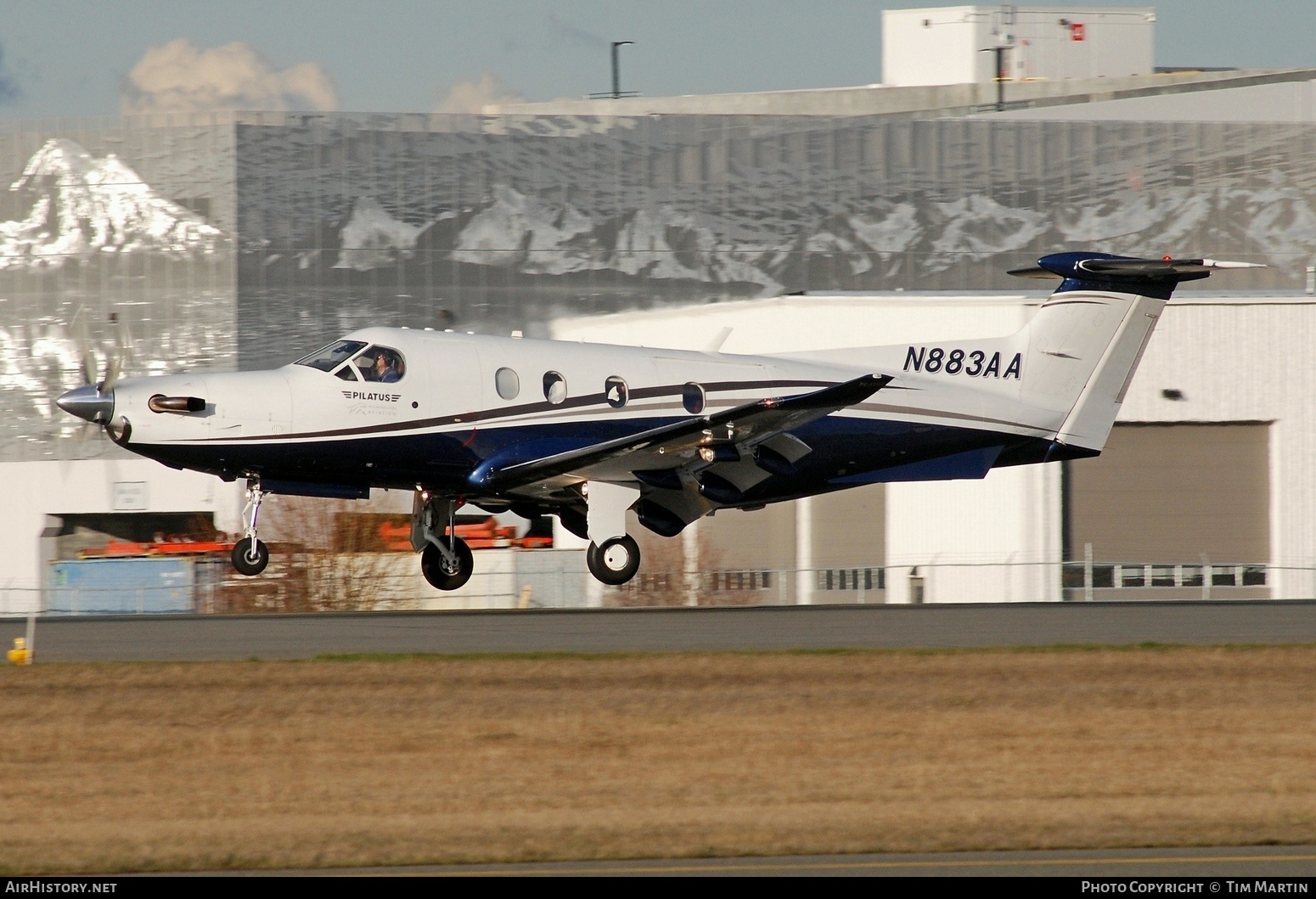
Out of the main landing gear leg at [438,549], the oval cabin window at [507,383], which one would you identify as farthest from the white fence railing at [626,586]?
the oval cabin window at [507,383]

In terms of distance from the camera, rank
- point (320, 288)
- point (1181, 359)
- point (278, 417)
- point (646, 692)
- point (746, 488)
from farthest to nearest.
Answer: point (320, 288) < point (1181, 359) < point (746, 488) < point (278, 417) < point (646, 692)

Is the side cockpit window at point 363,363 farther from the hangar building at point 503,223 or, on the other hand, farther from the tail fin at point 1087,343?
the hangar building at point 503,223

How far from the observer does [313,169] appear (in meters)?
46.9

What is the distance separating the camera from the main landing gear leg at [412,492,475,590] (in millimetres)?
20594

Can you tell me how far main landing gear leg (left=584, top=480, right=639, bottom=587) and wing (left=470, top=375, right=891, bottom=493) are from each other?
370mm

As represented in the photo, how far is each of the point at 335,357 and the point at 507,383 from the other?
6.99ft

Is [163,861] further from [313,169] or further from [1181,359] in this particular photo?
[313,169]

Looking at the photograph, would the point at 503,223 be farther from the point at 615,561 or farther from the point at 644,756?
the point at 644,756

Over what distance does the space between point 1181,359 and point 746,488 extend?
62.5 ft

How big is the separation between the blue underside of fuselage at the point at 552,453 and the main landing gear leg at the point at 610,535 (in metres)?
0.77

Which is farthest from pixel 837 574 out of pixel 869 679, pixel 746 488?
pixel 869 679

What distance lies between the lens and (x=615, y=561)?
66.7 ft

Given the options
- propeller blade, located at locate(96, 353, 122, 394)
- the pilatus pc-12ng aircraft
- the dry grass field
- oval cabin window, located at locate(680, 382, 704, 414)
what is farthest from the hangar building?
propeller blade, located at locate(96, 353, 122, 394)

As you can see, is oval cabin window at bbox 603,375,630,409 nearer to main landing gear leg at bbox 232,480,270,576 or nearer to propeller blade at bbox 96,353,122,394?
main landing gear leg at bbox 232,480,270,576
